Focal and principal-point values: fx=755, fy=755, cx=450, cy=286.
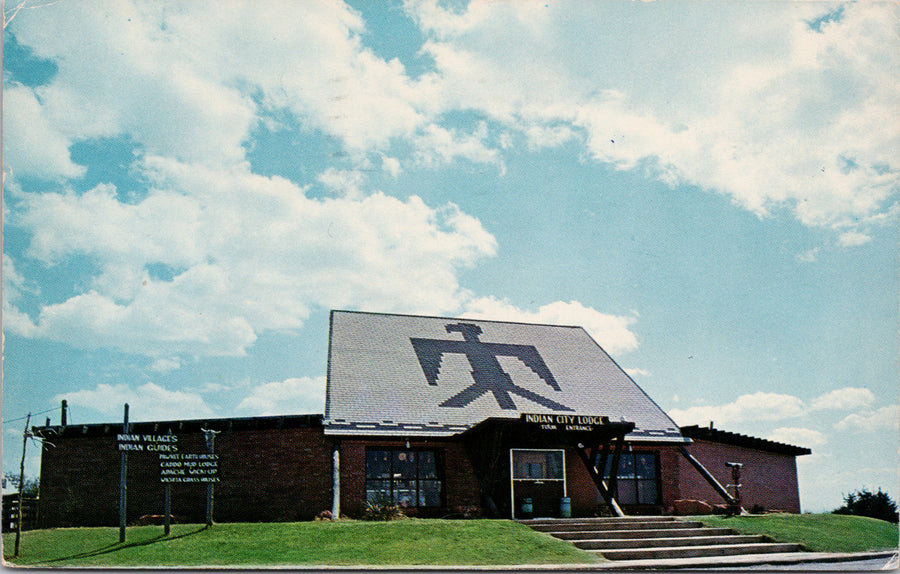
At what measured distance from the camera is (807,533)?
57.9 feet


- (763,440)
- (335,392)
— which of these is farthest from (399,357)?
(763,440)

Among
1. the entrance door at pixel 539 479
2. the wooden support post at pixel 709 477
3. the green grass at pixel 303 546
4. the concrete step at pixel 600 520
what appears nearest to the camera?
the green grass at pixel 303 546

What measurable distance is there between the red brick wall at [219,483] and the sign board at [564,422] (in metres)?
5.41

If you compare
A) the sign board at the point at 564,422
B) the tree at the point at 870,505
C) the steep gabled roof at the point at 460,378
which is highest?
the steep gabled roof at the point at 460,378

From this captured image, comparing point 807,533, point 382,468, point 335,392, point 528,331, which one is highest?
point 528,331

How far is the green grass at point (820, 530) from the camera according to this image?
54.9ft

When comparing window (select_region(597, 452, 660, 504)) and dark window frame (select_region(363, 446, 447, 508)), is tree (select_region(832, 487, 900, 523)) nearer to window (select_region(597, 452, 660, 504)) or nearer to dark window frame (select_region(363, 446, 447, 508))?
window (select_region(597, 452, 660, 504))

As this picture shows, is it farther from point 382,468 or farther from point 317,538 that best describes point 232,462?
point 317,538

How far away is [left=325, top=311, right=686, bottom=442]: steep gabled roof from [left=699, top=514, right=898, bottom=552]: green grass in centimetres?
405

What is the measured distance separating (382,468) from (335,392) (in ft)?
8.29

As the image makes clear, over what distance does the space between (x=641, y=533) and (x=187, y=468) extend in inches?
390

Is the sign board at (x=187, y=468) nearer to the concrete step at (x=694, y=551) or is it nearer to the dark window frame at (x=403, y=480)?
the dark window frame at (x=403, y=480)

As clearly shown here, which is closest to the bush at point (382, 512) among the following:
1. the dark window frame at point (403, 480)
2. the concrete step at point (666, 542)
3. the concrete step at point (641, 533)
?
the dark window frame at point (403, 480)

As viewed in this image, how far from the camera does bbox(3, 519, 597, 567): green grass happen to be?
Answer: 13500 millimetres
